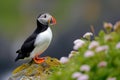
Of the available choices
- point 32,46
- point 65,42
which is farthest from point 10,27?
point 32,46

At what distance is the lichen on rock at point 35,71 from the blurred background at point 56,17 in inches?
418

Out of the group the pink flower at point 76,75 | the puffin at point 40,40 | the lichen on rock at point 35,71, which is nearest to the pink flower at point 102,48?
the pink flower at point 76,75

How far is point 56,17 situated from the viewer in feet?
99.0

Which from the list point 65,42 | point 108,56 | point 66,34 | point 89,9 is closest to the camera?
point 108,56

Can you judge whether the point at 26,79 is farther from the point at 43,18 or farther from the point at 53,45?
the point at 53,45

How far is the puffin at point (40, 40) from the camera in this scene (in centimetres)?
1077

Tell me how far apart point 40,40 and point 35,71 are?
48cm

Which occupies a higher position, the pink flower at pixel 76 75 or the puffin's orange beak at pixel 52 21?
the puffin's orange beak at pixel 52 21

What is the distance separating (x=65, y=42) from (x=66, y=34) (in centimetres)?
212

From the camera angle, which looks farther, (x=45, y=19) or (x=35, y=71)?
(x=45, y=19)

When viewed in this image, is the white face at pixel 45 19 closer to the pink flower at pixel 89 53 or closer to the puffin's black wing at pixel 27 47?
the puffin's black wing at pixel 27 47

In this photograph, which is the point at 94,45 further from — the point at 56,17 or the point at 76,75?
the point at 56,17

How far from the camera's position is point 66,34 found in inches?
1013

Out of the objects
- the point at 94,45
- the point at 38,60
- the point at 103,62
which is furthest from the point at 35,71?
the point at 103,62
